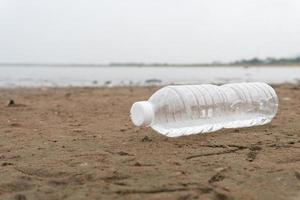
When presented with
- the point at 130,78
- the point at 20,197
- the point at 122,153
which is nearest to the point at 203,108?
the point at 122,153

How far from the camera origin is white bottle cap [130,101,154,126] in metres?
3.62

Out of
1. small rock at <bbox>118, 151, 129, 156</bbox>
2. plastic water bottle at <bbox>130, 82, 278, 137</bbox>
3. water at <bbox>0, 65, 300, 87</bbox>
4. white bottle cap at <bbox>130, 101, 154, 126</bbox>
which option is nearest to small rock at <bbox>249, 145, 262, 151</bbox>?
plastic water bottle at <bbox>130, 82, 278, 137</bbox>

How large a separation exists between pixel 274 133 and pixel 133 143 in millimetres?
1460

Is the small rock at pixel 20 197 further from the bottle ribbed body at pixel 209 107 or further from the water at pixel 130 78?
the water at pixel 130 78

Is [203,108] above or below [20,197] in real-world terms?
above

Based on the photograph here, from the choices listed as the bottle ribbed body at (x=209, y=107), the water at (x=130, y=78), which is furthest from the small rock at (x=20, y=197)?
the water at (x=130, y=78)

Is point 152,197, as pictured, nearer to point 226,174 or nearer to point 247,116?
point 226,174

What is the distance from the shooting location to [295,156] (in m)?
3.35

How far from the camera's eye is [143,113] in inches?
142

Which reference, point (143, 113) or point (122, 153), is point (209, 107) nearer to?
point (143, 113)

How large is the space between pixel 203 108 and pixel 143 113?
0.94m

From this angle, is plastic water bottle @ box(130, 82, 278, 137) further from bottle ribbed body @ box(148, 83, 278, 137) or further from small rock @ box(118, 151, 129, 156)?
small rock @ box(118, 151, 129, 156)

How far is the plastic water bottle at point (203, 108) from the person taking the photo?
391cm

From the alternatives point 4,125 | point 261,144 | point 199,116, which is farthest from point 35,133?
point 261,144
